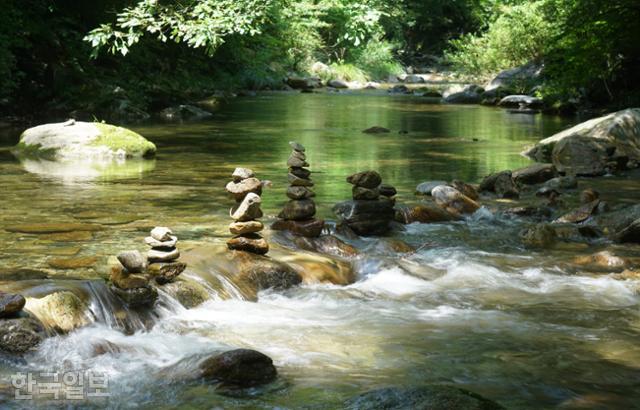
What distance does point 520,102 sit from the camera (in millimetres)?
30141

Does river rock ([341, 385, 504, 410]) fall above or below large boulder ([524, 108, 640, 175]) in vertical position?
below

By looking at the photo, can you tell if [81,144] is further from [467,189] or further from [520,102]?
[520,102]

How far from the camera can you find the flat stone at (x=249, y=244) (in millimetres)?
7766

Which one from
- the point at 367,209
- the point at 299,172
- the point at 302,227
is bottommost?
the point at 302,227

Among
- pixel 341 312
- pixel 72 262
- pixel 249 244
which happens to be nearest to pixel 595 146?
pixel 249 244

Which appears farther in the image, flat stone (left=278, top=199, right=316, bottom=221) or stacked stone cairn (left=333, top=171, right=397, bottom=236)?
stacked stone cairn (left=333, top=171, right=397, bottom=236)

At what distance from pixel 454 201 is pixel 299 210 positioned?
2.82 meters

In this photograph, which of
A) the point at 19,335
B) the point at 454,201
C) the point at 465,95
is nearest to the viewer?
the point at 19,335

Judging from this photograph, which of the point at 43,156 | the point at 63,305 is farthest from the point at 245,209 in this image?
the point at 43,156

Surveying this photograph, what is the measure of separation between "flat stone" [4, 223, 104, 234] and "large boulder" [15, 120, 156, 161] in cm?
642

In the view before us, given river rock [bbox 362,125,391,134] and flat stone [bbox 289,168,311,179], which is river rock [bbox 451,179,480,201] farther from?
river rock [bbox 362,125,391,134]

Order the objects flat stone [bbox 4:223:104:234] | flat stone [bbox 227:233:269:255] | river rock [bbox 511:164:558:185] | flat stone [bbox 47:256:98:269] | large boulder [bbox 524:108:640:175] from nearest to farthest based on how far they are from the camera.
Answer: flat stone [bbox 47:256:98:269]
flat stone [bbox 227:233:269:255]
flat stone [bbox 4:223:104:234]
river rock [bbox 511:164:558:185]
large boulder [bbox 524:108:640:175]

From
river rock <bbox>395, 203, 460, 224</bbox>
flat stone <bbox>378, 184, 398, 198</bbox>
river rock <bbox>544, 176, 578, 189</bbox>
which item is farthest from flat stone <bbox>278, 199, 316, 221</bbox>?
river rock <bbox>544, 176, 578, 189</bbox>

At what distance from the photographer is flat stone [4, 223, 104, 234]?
339 inches
